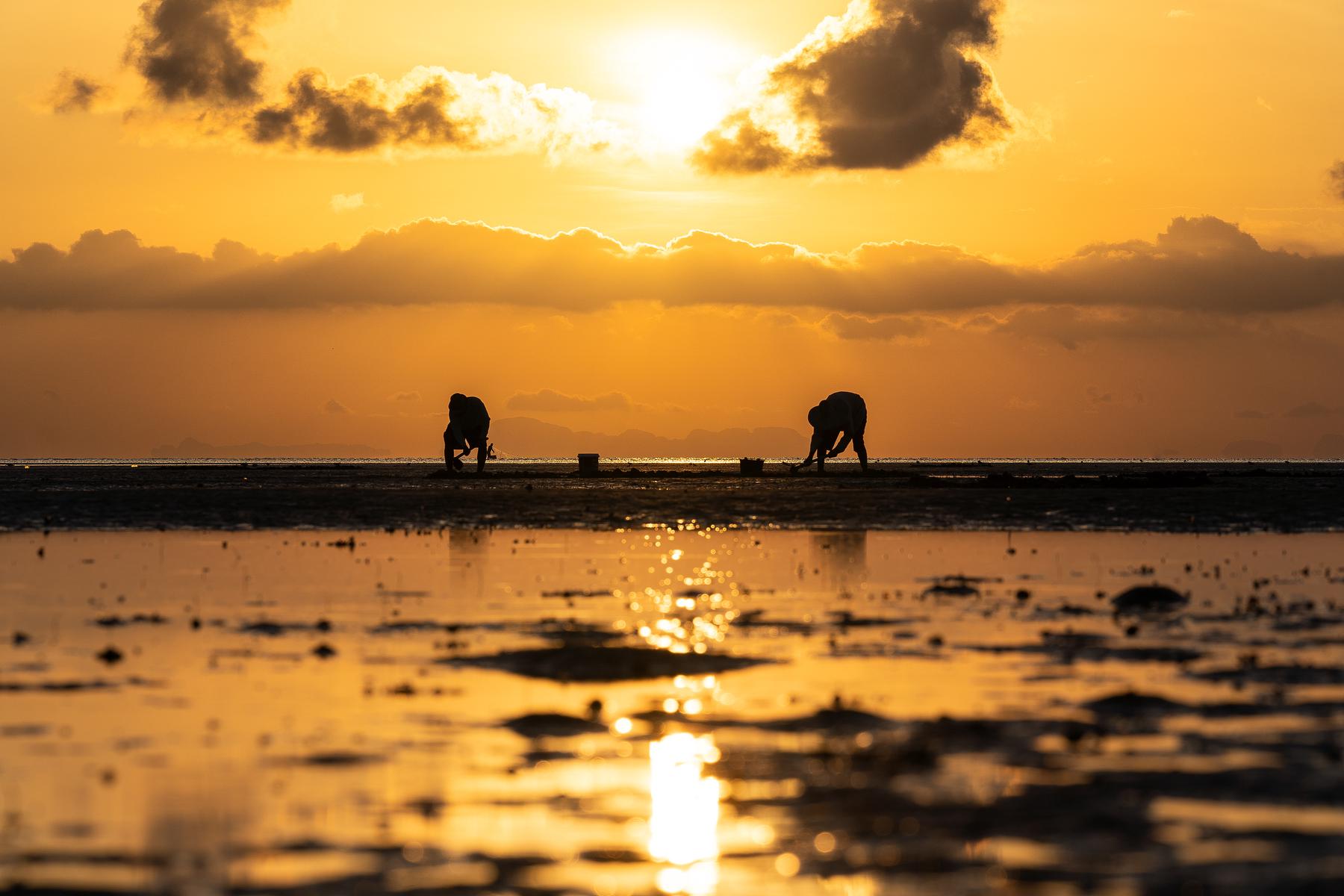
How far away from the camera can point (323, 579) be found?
110 feet

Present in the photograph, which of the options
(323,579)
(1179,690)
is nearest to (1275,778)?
(1179,690)

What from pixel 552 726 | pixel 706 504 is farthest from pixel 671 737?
pixel 706 504

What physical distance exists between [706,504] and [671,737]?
52196mm

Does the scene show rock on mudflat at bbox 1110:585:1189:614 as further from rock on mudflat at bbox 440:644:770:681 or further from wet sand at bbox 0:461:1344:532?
wet sand at bbox 0:461:1344:532

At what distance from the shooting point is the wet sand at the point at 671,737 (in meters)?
11.2

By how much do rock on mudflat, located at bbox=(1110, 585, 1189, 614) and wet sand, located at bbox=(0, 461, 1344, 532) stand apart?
24.4 meters

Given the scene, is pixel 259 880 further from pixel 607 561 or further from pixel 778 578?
pixel 607 561

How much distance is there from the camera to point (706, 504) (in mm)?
68312

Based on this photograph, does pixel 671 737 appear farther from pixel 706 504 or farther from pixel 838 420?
pixel 838 420

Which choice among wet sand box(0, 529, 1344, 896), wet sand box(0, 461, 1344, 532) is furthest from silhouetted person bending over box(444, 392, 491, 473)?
wet sand box(0, 529, 1344, 896)

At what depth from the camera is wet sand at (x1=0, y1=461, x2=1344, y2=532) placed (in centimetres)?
5594

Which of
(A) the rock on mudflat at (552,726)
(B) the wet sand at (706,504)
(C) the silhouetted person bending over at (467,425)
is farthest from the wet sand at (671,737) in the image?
(C) the silhouetted person bending over at (467,425)

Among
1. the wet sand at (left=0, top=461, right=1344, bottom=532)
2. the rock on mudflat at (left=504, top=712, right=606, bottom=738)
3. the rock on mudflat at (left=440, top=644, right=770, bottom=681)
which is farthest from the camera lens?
the wet sand at (left=0, top=461, right=1344, bottom=532)

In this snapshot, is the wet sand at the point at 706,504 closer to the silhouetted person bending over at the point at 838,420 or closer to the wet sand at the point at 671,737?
the silhouetted person bending over at the point at 838,420
